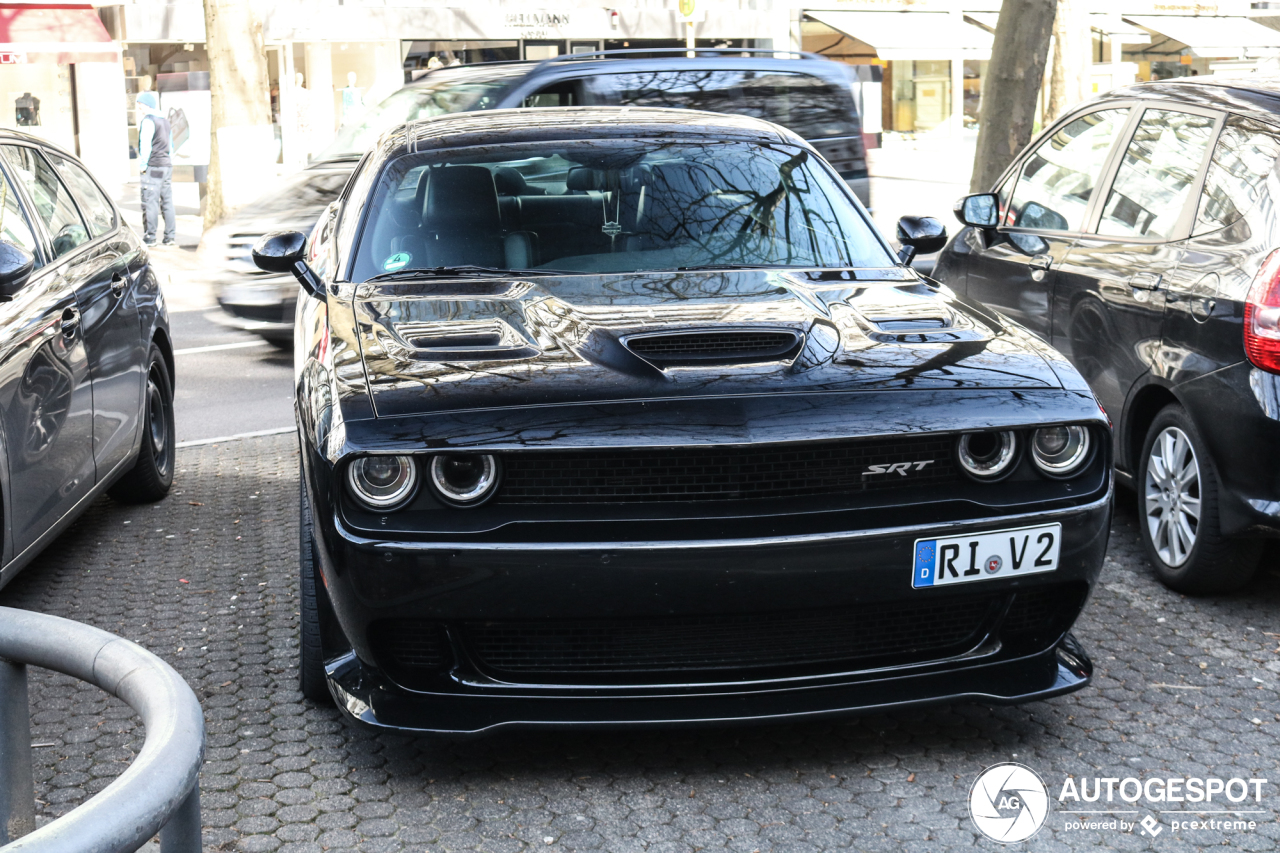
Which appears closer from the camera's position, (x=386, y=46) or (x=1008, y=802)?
(x=1008, y=802)

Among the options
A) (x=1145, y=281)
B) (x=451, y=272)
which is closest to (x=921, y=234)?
(x=1145, y=281)

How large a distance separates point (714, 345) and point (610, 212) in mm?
1215

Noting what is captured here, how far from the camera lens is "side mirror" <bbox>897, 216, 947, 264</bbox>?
5.18 meters

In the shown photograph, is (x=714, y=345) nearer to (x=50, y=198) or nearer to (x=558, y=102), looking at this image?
(x=50, y=198)

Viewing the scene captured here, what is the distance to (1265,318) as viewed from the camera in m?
4.44

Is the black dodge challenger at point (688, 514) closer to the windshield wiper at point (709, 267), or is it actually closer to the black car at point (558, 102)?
the windshield wiper at point (709, 267)

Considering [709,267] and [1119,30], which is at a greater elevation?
[1119,30]

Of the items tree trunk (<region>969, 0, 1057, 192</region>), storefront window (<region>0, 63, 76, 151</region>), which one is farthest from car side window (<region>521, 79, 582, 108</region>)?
storefront window (<region>0, 63, 76, 151</region>)

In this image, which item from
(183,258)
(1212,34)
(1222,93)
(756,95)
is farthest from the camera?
(1212,34)

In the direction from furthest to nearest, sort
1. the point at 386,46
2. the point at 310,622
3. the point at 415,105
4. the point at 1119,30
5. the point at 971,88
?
the point at 1119,30 < the point at 971,88 < the point at 386,46 < the point at 415,105 < the point at 310,622

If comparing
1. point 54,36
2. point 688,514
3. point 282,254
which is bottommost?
point 688,514

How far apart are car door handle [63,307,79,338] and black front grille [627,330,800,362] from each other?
2.47m

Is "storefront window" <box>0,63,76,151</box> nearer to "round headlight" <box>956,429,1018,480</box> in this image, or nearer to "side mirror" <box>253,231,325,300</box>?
"side mirror" <box>253,231,325,300</box>

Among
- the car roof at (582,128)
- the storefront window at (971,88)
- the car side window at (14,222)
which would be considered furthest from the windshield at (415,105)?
the storefront window at (971,88)
